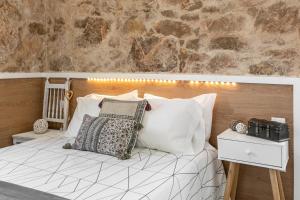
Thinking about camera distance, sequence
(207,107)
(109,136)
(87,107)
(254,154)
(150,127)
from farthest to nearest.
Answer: (87,107)
(207,107)
(150,127)
(109,136)
(254,154)

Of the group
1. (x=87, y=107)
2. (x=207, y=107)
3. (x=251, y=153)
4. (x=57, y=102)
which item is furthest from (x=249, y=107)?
(x=57, y=102)

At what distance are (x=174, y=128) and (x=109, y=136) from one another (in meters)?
0.48

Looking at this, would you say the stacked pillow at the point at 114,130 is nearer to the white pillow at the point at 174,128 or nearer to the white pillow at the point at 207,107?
the white pillow at the point at 174,128

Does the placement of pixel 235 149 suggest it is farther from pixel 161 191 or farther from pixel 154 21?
pixel 154 21

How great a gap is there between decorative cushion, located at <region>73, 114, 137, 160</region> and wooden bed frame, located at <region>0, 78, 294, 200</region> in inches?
24.6

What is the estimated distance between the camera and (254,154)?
1.95m

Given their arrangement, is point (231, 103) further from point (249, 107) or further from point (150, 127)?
point (150, 127)


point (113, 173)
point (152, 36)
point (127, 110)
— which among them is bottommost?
point (113, 173)

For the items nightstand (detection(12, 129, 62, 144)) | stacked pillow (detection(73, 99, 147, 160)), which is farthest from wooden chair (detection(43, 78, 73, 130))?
stacked pillow (detection(73, 99, 147, 160))

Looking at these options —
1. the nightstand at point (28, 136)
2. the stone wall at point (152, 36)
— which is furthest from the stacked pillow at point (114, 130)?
the nightstand at point (28, 136)

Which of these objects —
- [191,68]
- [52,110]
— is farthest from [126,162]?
[52,110]

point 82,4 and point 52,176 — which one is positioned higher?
point 82,4

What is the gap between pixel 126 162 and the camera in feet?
6.66

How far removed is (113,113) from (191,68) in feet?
2.56
